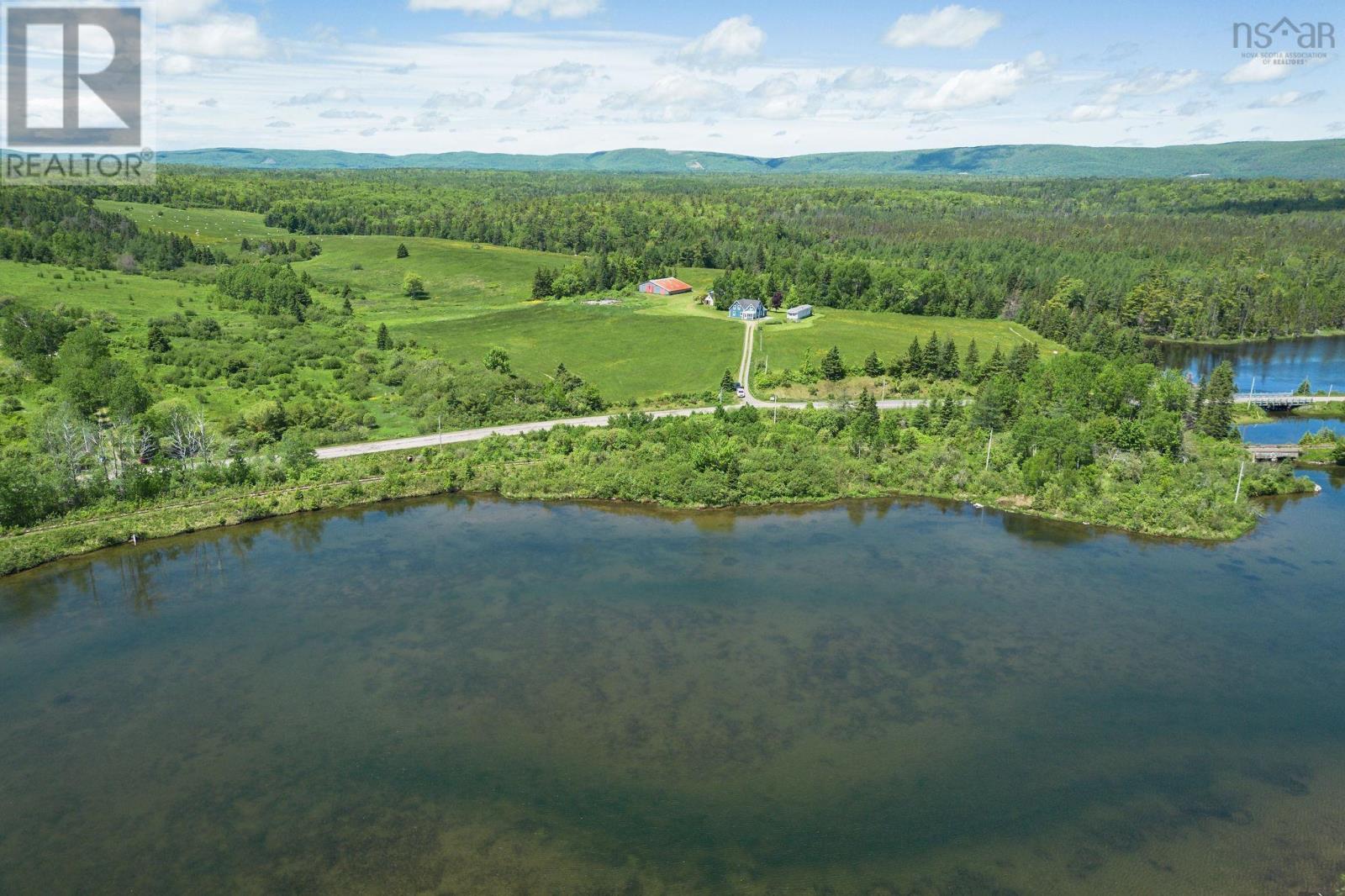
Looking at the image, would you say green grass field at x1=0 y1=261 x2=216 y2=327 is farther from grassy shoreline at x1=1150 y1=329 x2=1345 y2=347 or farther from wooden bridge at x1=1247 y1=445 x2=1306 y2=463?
grassy shoreline at x1=1150 y1=329 x2=1345 y2=347

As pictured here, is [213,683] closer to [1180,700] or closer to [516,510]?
[516,510]

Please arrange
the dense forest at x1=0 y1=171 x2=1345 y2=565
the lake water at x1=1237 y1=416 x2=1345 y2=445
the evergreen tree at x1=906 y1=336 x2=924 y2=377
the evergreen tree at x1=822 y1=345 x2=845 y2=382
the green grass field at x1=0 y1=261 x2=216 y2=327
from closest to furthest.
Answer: the dense forest at x1=0 y1=171 x2=1345 y2=565 < the lake water at x1=1237 y1=416 x2=1345 y2=445 < the evergreen tree at x1=822 y1=345 x2=845 y2=382 < the evergreen tree at x1=906 y1=336 x2=924 y2=377 < the green grass field at x1=0 y1=261 x2=216 y2=327

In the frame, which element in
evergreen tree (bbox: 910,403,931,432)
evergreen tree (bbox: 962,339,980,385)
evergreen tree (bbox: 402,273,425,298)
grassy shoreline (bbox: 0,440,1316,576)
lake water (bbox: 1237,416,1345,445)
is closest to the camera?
grassy shoreline (bbox: 0,440,1316,576)

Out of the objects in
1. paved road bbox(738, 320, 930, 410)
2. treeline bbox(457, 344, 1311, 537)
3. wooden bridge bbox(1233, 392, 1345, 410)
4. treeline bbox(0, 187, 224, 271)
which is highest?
treeline bbox(0, 187, 224, 271)

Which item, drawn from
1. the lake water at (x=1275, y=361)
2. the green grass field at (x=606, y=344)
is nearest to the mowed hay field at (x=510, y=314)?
the green grass field at (x=606, y=344)

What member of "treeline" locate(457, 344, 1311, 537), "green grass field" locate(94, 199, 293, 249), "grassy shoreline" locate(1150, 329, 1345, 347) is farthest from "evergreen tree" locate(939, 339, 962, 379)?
"green grass field" locate(94, 199, 293, 249)

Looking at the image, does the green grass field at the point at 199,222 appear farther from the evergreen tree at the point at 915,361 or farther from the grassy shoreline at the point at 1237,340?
the grassy shoreline at the point at 1237,340

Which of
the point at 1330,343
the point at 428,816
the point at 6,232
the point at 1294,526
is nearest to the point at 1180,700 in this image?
the point at 1294,526

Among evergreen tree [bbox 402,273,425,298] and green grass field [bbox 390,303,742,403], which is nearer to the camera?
green grass field [bbox 390,303,742,403]
